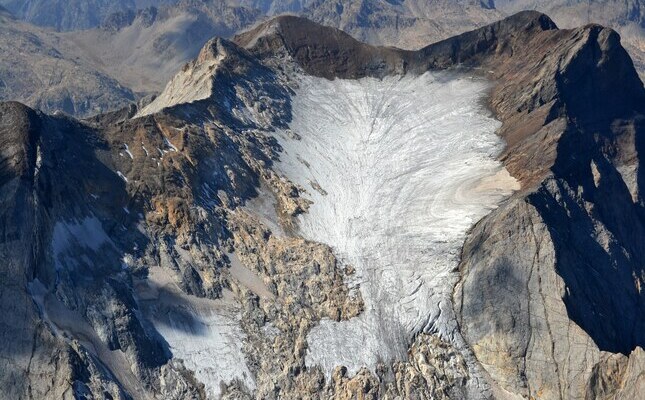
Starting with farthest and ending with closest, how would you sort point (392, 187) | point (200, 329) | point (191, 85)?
point (191, 85) → point (392, 187) → point (200, 329)

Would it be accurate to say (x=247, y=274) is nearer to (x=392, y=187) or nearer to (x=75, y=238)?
(x=75, y=238)

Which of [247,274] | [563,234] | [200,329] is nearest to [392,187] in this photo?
[563,234]

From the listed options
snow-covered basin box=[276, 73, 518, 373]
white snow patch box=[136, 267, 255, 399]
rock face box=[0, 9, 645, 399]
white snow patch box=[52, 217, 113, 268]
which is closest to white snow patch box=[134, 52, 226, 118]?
rock face box=[0, 9, 645, 399]

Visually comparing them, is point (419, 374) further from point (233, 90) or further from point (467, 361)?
point (233, 90)

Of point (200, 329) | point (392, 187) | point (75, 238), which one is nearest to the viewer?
point (75, 238)

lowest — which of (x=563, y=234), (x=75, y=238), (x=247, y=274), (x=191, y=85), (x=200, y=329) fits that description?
(x=200, y=329)
